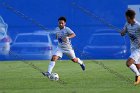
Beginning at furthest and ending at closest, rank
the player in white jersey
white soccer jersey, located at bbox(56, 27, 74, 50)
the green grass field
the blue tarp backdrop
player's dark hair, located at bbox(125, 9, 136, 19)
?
the blue tarp backdrop → white soccer jersey, located at bbox(56, 27, 74, 50) → the player in white jersey → player's dark hair, located at bbox(125, 9, 136, 19) → the green grass field

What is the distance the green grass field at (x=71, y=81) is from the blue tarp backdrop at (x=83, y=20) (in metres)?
4.13

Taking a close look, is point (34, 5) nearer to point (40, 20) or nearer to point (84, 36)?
point (40, 20)

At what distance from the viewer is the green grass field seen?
550 inches

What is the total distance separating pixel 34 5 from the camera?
27.2 m

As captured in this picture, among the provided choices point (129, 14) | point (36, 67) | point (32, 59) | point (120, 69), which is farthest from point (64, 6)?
point (129, 14)

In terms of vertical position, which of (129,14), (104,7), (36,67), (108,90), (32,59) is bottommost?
(108,90)

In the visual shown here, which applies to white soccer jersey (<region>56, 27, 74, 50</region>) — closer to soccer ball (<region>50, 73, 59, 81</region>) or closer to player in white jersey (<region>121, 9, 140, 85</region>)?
soccer ball (<region>50, 73, 59, 81</region>)

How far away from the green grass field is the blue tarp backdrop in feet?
13.6

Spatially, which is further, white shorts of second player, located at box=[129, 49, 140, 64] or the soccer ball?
the soccer ball

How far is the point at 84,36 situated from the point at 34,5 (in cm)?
262

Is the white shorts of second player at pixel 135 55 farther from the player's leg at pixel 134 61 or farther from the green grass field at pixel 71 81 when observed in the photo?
the green grass field at pixel 71 81

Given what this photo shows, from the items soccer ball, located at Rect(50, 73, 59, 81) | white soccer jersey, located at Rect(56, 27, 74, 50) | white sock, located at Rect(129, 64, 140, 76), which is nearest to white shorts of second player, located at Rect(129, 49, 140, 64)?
white sock, located at Rect(129, 64, 140, 76)

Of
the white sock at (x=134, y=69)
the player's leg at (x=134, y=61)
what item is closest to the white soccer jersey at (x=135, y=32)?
the player's leg at (x=134, y=61)

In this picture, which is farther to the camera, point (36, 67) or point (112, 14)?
point (112, 14)
